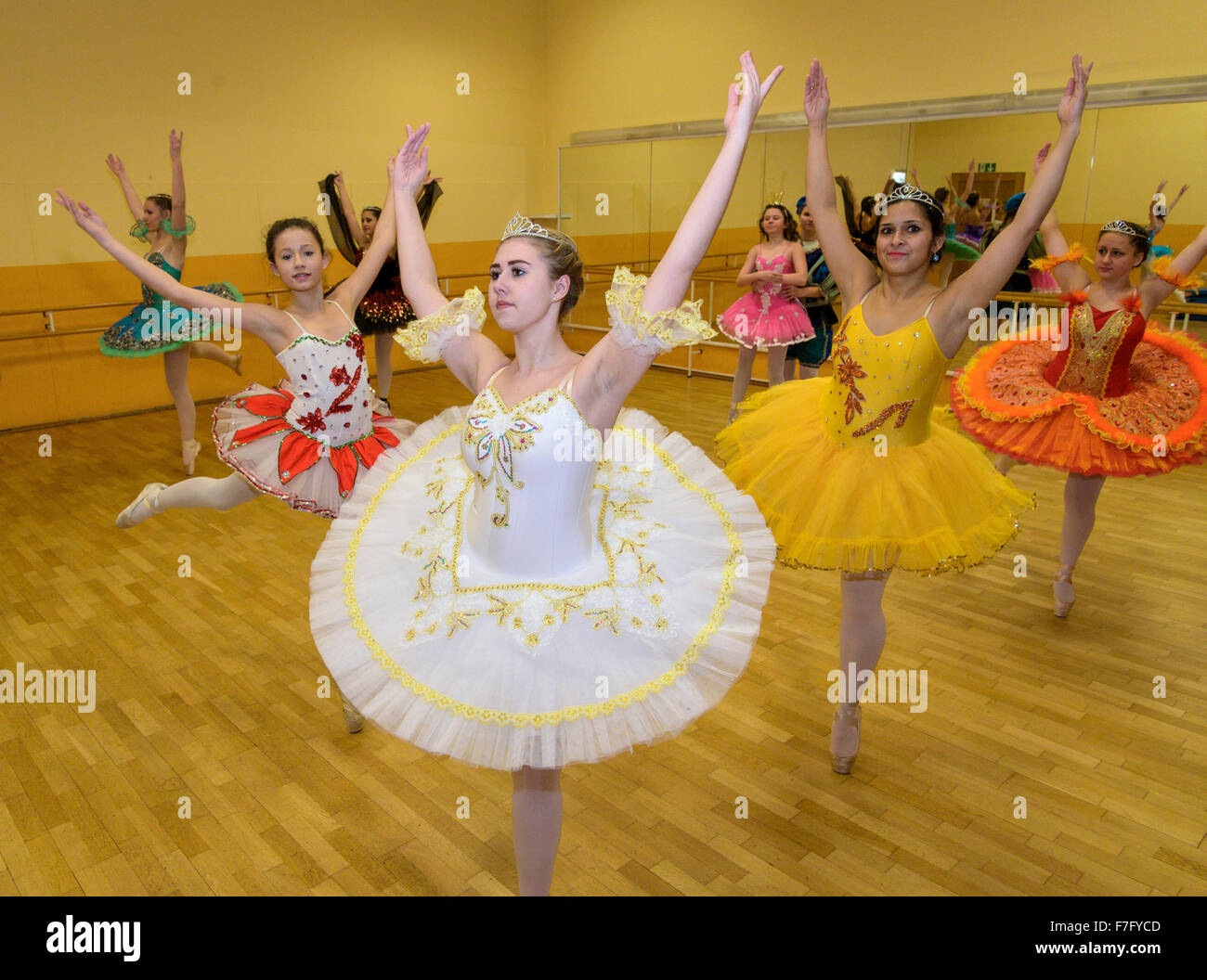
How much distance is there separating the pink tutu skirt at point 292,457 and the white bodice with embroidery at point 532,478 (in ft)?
3.83

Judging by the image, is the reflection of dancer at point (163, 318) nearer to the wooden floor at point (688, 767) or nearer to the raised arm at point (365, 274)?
the wooden floor at point (688, 767)

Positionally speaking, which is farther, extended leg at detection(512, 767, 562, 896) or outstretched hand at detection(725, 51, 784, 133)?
extended leg at detection(512, 767, 562, 896)

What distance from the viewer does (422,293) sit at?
80.8 inches

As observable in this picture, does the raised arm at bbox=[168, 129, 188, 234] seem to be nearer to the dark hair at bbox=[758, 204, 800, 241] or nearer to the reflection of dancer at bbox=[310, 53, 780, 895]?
the reflection of dancer at bbox=[310, 53, 780, 895]

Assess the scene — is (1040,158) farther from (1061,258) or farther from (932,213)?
(1061,258)

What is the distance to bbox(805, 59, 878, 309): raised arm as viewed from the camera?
2492 mm

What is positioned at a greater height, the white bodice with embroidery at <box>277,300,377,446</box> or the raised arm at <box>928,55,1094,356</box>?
the raised arm at <box>928,55,1094,356</box>

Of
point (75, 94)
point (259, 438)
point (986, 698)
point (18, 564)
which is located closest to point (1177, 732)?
point (986, 698)

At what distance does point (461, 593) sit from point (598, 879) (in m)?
0.95

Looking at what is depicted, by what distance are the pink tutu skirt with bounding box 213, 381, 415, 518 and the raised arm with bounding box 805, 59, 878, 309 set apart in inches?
62.0

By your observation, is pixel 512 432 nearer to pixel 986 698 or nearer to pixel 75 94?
pixel 986 698

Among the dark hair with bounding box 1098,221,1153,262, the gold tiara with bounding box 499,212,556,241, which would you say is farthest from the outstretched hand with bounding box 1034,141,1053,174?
the gold tiara with bounding box 499,212,556,241

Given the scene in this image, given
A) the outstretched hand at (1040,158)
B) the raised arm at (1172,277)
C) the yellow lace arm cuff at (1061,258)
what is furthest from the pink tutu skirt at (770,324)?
the outstretched hand at (1040,158)

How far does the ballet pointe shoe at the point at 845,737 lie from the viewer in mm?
2656
